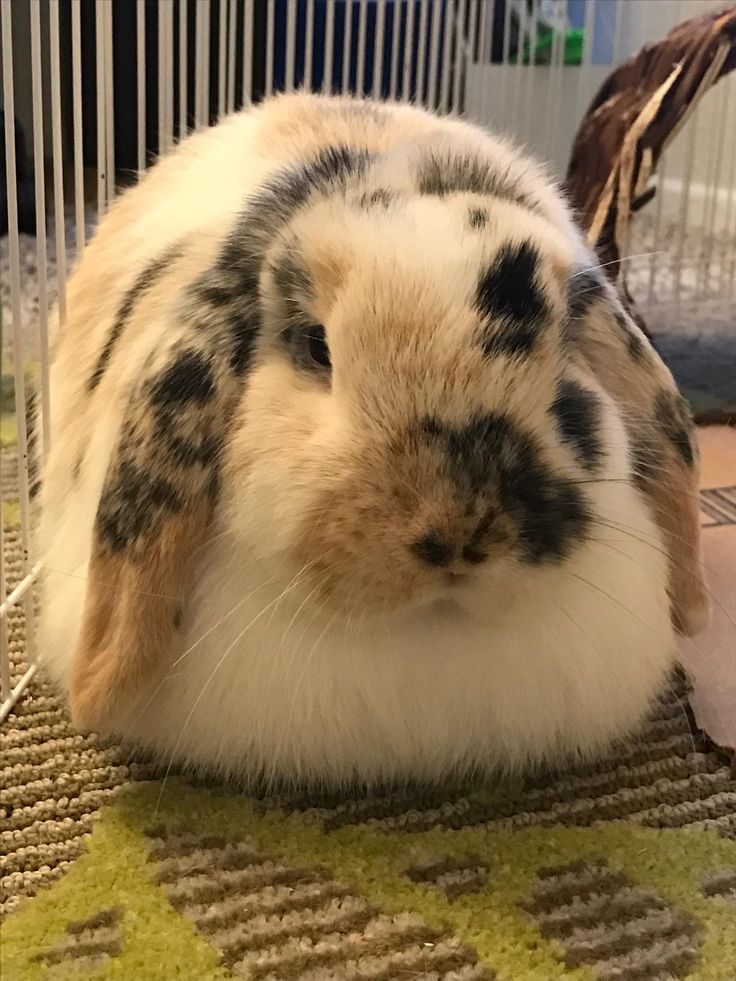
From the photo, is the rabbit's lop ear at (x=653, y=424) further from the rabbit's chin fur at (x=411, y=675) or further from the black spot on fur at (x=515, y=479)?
the black spot on fur at (x=515, y=479)

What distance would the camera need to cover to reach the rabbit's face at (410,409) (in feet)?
2.39

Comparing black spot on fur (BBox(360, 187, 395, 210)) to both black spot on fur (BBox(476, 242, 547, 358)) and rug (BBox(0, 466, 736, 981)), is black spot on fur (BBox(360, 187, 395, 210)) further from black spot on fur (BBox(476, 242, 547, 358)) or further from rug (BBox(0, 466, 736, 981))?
rug (BBox(0, 466, 736, 981))

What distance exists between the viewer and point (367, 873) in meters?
0.85

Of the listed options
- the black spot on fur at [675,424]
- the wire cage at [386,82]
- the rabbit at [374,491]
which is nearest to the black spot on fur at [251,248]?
the rabbit at [374,491]

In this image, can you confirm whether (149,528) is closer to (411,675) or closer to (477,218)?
(411,675)

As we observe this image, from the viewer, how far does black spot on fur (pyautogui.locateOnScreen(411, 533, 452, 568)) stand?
716 mm

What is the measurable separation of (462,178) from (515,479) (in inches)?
12.4

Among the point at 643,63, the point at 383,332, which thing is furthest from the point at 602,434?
the point at 643,63

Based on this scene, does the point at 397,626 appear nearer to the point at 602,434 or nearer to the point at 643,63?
the point at 602,434

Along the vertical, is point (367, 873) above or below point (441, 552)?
below

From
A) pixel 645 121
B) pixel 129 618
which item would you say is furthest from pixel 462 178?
pixel 645 121

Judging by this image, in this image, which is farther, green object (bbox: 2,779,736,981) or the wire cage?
the wire cage

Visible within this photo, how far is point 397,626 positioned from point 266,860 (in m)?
0.22

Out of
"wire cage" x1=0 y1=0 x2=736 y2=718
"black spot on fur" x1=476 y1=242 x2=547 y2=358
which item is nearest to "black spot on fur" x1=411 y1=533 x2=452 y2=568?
"black spot on fur" x1=476 y1=242 x2=547 y2=358
